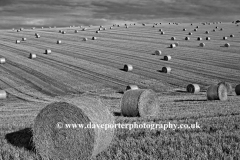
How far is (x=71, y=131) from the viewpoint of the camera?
843 centimetres

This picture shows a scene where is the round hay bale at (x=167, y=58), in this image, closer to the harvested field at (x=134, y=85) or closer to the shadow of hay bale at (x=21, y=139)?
the harvested field at (x=134, y=85)

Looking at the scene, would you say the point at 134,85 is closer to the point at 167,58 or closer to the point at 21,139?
the point at 167,58

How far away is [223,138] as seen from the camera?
9344 mm

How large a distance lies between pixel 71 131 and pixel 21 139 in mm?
2326

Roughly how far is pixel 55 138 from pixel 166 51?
38142 millimetres

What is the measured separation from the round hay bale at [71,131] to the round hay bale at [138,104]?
6056 mm

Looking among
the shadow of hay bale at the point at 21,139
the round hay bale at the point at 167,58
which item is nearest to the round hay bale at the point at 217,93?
the shadow of hay bale at the point at 21,139

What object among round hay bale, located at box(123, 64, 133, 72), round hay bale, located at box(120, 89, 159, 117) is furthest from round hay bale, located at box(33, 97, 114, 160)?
round hay bale, located at box(123, 64, 133, 72)

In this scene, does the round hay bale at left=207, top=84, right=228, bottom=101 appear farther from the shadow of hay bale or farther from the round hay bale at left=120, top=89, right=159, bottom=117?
the shadow of hay bale

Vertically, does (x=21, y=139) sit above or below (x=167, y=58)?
above

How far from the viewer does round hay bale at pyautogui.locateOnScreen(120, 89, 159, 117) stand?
49.3 ft

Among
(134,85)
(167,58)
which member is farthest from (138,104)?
(167,58)

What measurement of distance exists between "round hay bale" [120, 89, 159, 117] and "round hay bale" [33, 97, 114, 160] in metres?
6.06

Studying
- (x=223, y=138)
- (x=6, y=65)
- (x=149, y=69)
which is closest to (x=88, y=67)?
(x=149, y=69)
